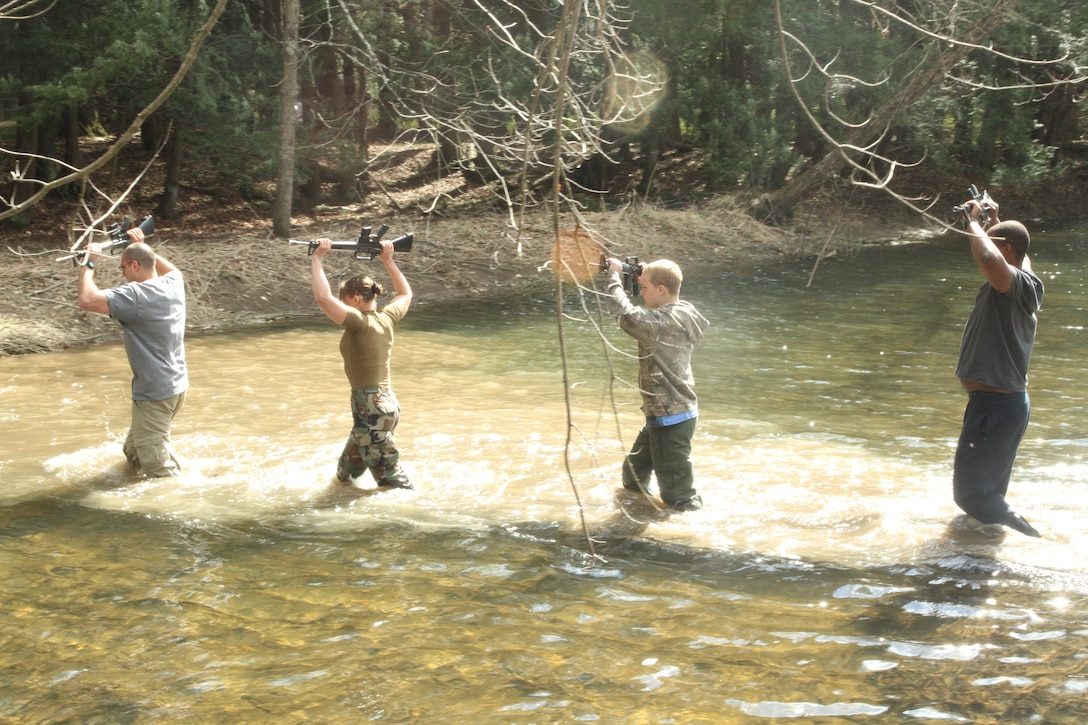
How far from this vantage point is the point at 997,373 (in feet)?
20.0

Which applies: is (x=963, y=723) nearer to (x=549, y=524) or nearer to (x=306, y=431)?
(x=549, y=524)

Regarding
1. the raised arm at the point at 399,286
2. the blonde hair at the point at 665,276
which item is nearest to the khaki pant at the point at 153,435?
the raised arm at the point at 399,286

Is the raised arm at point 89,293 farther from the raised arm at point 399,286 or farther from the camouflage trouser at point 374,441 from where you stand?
the raised arm at point 399,286

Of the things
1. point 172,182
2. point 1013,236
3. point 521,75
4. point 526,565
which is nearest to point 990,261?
point 1013,236

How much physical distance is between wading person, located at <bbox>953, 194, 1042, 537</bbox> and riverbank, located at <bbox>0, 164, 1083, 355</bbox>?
5.10m

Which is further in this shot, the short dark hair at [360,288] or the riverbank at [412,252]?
the riverbank at [412,252]

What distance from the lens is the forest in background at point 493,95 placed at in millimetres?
16922

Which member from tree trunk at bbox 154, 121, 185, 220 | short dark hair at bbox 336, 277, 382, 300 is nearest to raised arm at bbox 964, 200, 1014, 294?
short dark hair at bbox 336, 277, 382, 300

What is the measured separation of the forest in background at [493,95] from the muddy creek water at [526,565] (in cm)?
668

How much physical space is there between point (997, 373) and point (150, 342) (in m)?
5.71

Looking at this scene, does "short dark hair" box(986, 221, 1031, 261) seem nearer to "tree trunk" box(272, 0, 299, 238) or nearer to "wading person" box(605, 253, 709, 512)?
"wading person" box(605, 253, 709, 512)

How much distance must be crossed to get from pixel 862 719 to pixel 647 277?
10.5 ft

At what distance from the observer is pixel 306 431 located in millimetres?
9508

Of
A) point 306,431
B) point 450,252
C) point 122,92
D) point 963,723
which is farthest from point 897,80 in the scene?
point 963,723
